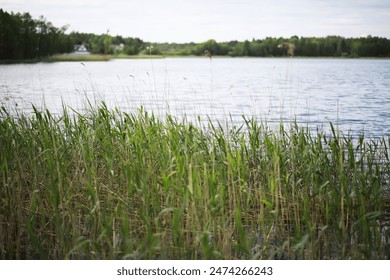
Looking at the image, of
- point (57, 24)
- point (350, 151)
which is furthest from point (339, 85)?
point (350, 151)

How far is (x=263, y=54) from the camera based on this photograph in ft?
26.8

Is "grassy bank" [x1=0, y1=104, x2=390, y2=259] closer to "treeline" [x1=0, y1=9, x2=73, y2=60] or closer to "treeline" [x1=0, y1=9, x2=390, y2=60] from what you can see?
"treeline" [x1=0, y1=9, x2=390, y2=60]

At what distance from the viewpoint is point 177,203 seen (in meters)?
3.68

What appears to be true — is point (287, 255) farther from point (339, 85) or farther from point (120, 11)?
point (339, 85)

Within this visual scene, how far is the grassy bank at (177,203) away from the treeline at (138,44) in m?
2.37

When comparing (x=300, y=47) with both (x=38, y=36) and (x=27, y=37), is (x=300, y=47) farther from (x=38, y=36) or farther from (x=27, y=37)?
(x=38, y=36)

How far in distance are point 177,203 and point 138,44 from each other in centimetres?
421

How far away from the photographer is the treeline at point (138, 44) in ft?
21.6

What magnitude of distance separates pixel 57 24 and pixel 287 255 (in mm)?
5514

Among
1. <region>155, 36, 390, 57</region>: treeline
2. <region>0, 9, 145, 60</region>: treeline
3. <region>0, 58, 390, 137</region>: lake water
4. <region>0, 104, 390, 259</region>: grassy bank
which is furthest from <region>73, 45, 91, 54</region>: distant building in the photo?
<region>0, 104, 390, 259</region>: grassy bank

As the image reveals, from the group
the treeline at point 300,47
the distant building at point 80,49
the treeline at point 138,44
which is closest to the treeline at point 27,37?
the treeline at point 138,44

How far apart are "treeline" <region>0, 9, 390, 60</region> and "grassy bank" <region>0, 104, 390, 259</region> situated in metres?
2.37

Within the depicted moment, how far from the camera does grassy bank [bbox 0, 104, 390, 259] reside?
3047mm
